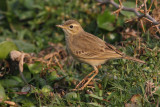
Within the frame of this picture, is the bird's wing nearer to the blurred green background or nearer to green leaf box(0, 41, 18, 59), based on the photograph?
the blurred green background

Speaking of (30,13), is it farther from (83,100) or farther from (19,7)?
(83,100)

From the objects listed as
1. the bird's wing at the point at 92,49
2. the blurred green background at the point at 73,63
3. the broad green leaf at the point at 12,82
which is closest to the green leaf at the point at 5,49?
the blurred green background at the point at 73,63

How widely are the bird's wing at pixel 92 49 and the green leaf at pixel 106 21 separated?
1337mm

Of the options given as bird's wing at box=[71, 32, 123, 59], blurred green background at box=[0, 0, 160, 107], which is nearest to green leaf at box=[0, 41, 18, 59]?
blurred green background at box=[0, 0, 160, 107]

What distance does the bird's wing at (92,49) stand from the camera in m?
4.89

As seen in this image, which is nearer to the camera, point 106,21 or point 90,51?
point 90,51

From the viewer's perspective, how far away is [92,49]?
507cm

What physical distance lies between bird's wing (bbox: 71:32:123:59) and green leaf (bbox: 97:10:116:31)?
1.34 metres

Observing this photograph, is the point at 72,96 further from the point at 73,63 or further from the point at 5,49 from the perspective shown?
the point at 5,49

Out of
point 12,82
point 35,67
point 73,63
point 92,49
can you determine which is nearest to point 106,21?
point 73,63

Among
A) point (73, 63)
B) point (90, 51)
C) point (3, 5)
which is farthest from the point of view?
point (3, 5)

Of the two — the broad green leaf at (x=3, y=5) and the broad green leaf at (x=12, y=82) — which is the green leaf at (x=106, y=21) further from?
the broad green leaf at (x=3, y=5)

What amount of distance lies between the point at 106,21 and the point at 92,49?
5.45 ft

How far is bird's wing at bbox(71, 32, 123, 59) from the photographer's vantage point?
4895mm
